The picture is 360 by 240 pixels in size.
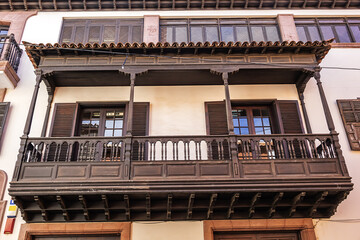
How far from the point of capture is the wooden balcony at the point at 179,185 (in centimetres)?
697

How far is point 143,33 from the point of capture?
10633 mm

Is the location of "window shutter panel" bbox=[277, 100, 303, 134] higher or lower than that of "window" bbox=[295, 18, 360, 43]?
lower

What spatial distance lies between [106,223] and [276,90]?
627 centimetres

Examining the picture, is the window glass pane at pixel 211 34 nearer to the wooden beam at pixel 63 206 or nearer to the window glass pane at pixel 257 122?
the window glass pane at pixel 257 122

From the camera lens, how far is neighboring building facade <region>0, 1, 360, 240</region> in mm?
7172

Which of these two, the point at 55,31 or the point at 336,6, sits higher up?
the point at 336,6

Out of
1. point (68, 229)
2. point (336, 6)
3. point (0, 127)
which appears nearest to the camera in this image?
point (68, 229)

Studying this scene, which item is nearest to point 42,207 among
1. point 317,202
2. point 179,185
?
point 179,185

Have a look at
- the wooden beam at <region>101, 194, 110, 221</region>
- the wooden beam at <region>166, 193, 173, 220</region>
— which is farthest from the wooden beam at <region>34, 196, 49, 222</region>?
the wooden beam at <region>166, 193, 173, 220</region>

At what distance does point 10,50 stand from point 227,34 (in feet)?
23.2

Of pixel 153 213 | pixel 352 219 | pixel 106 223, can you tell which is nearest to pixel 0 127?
pixel 106 223

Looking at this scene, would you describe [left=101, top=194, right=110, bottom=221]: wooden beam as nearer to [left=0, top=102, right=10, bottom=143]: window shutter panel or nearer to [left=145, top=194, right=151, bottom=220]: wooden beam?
[left=145, top=194, right=151, bottom=220]: wooden beam

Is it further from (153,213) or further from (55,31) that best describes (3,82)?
(153,213)

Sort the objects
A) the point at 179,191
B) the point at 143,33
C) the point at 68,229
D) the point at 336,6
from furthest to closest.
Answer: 1. the point at 336,6
2. the point at 143,33
3. the point at 68,229
4. the point at 179,191
